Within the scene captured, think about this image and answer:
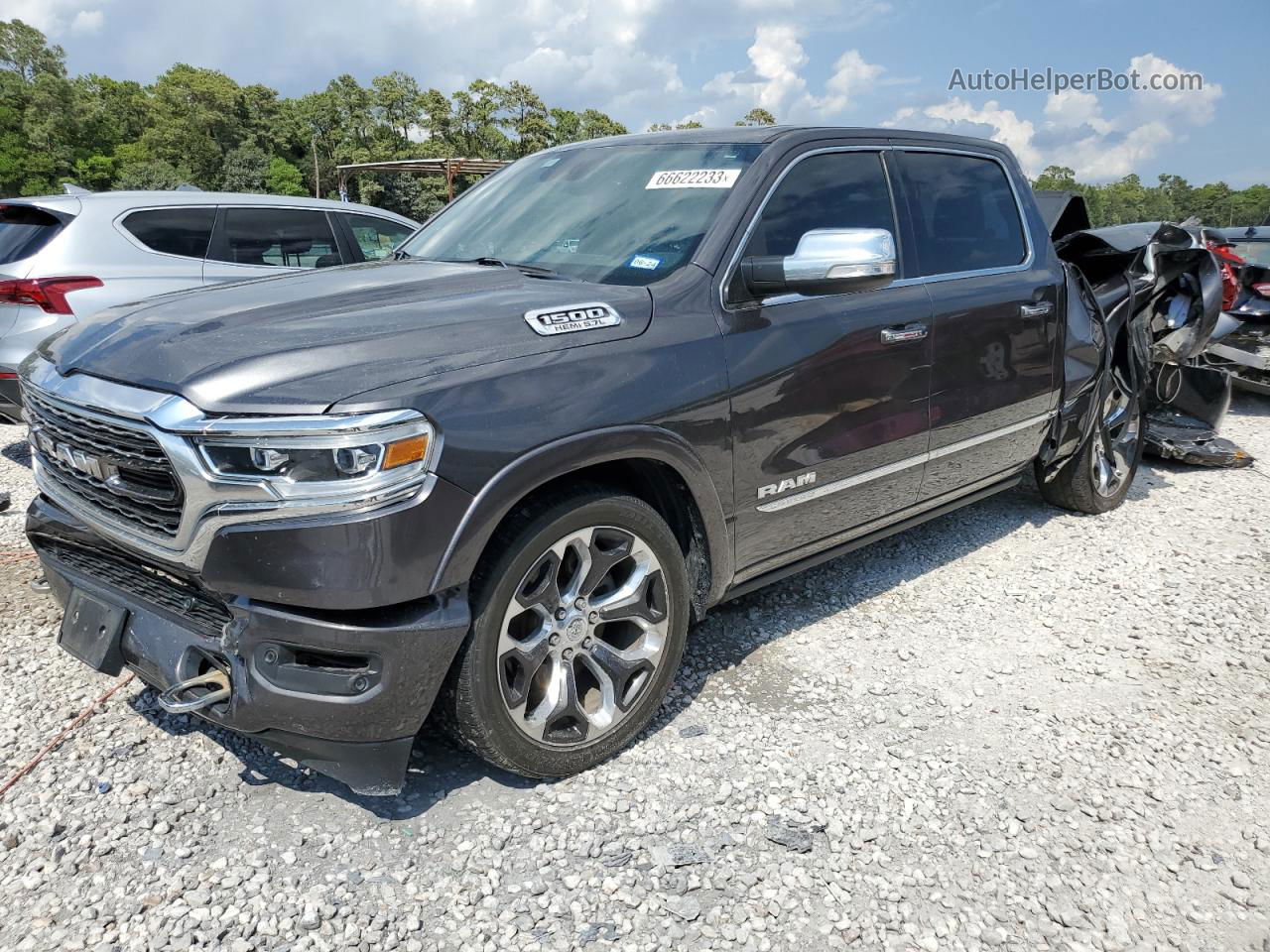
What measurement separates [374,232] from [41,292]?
262cm

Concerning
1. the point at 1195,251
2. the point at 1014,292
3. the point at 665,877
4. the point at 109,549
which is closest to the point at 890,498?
the point at 1014,292

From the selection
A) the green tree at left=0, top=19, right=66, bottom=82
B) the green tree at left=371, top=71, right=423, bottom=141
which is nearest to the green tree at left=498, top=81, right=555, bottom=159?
the green tree at left=371, top=71, right=423, bottom=141

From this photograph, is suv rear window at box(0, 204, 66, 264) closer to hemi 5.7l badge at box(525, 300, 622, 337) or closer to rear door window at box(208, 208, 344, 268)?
rear door window at box(208, 208, 344, 268)

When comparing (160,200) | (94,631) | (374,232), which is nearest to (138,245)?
(160,200)

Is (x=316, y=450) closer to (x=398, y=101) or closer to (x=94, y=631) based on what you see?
(x=94, y=631)

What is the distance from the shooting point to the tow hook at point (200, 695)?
2.24 m

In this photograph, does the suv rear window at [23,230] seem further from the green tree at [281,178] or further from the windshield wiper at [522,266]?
the green tree at [281,178]

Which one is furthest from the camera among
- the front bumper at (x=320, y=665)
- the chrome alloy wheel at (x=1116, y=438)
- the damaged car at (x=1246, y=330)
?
the damaged car at (x=1246, y=330)

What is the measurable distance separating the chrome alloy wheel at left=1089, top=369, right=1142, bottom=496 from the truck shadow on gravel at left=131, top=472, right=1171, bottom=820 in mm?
323

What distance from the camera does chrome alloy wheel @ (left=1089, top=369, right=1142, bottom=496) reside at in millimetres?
5156

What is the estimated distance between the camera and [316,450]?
207 cm

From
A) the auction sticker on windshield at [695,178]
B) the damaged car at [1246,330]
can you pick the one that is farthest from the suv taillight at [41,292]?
the damaged car at [1246,330]

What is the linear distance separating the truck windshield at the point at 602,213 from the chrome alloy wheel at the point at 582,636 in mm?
904

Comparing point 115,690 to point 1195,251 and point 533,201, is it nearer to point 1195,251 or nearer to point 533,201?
point 533,201
